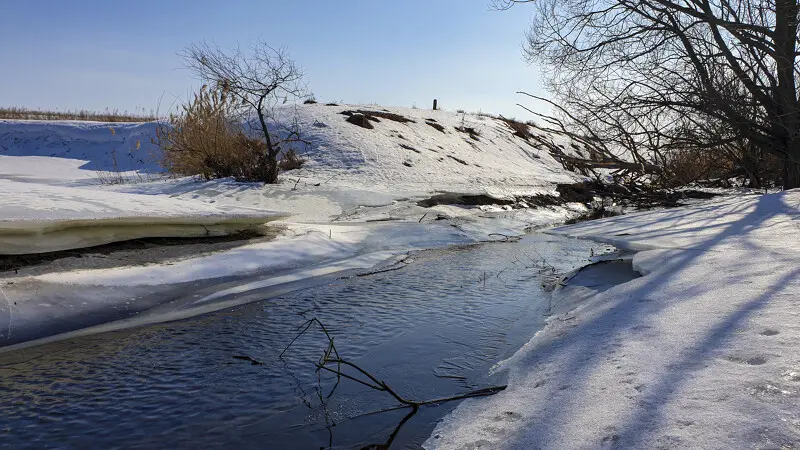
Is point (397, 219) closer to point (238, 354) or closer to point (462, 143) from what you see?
point (238, 354)

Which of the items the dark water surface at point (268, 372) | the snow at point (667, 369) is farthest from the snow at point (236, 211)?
the snow at point (667, 369)

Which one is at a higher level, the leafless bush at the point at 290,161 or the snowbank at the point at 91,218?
the leafless bush at the point at 290,161

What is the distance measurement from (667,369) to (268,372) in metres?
1.76

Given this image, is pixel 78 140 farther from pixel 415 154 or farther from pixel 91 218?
pixel 91 218

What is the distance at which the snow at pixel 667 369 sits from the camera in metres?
1.54

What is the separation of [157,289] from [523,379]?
2.78 meters

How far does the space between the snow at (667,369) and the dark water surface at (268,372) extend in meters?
0.27

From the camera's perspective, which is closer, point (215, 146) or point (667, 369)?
point (667, 369)

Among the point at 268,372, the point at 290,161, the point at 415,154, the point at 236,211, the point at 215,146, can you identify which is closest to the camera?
the point at 268,372

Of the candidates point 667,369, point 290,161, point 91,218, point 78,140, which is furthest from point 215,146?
point 78,140

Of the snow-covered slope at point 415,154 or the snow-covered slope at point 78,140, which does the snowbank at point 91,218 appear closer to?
the snow-covered slope at point 415,154

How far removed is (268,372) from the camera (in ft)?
8.86

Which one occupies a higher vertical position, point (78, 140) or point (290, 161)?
point (78, 140)

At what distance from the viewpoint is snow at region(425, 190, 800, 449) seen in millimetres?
1542
